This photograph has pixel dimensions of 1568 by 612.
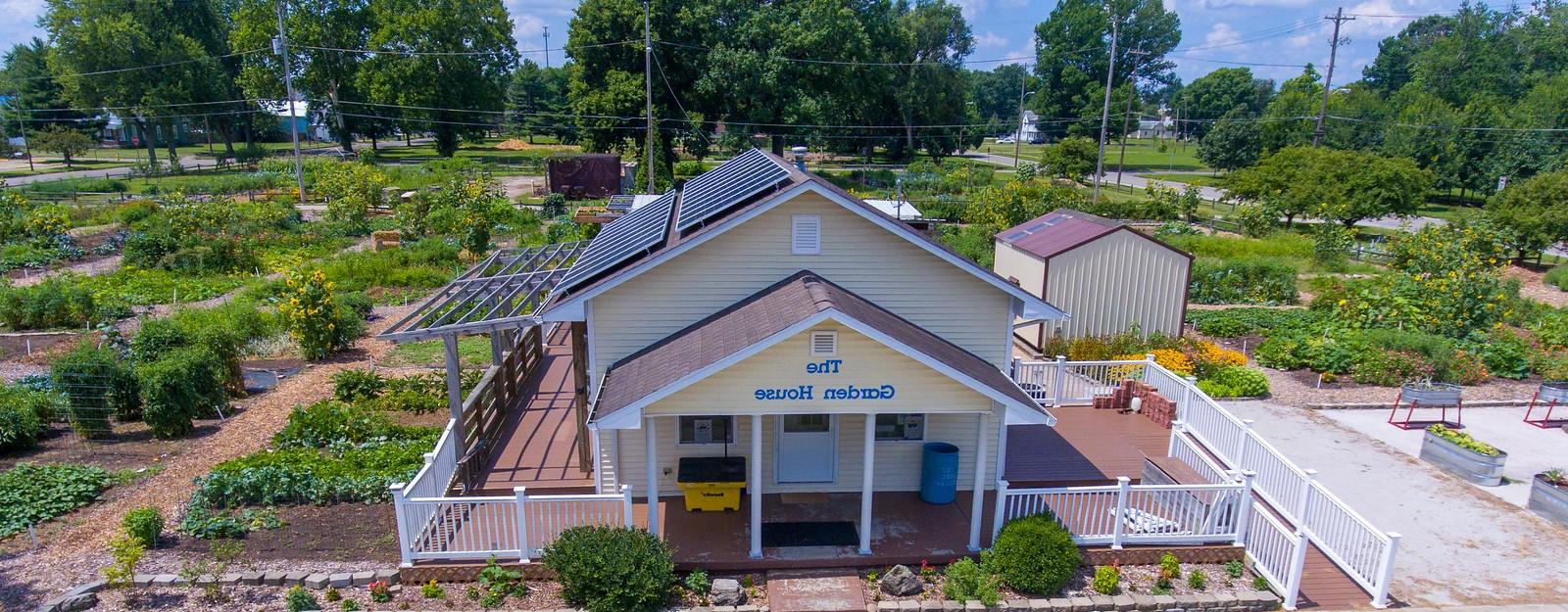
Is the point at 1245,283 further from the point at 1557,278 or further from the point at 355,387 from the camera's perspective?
the point at 355,387

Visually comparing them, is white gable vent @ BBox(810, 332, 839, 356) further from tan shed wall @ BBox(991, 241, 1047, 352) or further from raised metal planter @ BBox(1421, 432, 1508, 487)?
raised metal planter @ BBox(1421, 432, 1508, 487)

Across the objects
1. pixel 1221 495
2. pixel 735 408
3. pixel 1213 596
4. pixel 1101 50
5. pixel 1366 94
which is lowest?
pixel 1213 596

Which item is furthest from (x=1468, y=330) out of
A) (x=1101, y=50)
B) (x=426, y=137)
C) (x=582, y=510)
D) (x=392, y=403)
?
(x=426, y=137)

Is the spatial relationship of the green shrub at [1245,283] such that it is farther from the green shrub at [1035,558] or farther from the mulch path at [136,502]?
the mulch path at [136,502]

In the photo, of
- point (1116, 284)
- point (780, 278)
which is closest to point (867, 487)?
point (780, 278)

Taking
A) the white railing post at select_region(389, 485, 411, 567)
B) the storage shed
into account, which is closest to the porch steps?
the white railing post at select_region(389, 485, 411, 567)

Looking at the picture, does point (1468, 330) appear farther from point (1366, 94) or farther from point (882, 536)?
point (1366, 94)

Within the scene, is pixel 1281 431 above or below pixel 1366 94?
below
